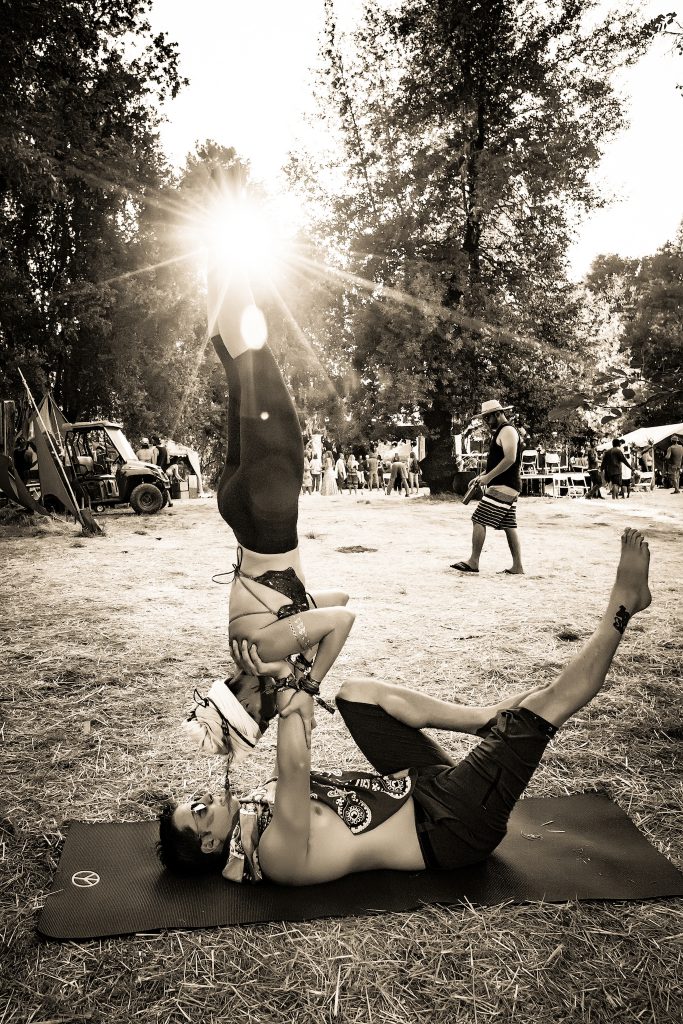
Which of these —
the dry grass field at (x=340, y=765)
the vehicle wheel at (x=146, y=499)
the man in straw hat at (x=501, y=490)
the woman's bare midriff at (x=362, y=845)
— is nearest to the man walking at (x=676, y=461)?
the dry grass field at (x=340, y=765)

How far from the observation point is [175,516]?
17641 mm

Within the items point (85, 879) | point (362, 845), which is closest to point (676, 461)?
point (362, 845)

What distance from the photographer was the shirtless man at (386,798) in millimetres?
2590

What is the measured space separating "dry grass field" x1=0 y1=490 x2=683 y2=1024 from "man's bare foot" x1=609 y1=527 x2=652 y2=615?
43.8 inches

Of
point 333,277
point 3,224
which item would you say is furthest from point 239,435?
point 3,224

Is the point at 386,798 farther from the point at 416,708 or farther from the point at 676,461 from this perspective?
the point at 676,461

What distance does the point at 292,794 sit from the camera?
2.53m

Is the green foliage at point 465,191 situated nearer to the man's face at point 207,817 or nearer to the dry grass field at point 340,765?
the dry grass field at point 340,765

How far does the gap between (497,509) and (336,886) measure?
6.35 m

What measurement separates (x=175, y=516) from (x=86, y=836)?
14891 mm

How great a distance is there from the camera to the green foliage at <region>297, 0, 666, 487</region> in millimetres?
20031

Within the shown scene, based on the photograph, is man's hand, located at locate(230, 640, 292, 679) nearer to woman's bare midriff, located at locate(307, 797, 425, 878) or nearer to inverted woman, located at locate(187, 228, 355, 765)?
inverted woman, located at locate(187, 228, 355, 765)

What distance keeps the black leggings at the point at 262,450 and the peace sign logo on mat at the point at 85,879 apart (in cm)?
160

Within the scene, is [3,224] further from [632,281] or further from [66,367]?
[632,281]
